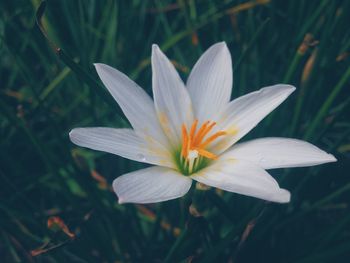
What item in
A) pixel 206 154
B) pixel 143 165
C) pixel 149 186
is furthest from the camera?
pixel 143 165

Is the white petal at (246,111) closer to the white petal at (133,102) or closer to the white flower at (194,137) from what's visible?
the white flower at (194,137)

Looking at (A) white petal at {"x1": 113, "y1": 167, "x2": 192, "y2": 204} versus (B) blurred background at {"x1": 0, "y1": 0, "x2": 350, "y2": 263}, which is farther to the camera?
(B) blurred background at {"x1": 0, "y1": 0, "x2": 350, "y2": 263}

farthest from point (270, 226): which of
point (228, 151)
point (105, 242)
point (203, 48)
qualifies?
point (203, 48)

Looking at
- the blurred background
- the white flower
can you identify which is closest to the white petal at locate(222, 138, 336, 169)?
the white flower

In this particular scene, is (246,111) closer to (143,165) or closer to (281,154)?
(281,154)

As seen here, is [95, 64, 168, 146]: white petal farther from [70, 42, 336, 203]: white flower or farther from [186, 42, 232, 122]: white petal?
[186, 42, 232, 122]: white petal

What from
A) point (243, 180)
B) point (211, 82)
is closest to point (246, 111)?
point (211, 82)

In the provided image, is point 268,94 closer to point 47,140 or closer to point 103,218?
point 103,218

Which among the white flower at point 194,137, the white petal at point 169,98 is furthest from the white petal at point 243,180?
the white petal at point 169,98
